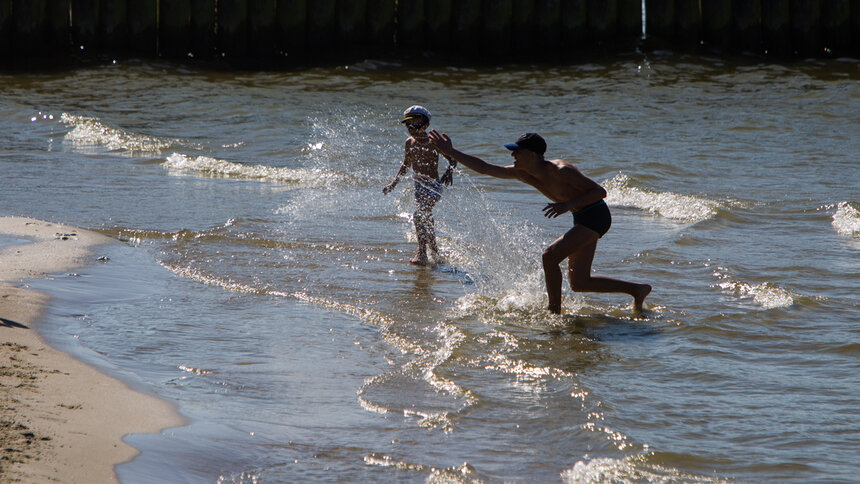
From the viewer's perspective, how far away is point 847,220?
9648 mm

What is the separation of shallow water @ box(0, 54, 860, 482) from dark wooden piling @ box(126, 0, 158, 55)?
19.4 feet

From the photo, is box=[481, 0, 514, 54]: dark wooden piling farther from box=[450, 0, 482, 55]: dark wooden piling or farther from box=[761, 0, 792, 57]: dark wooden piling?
box=[761, 0, 792, 57]: dark wooden piling

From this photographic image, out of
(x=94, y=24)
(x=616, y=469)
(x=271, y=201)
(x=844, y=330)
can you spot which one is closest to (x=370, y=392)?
(x=616, y=469)

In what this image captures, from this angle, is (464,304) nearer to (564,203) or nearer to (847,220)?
(564,203)

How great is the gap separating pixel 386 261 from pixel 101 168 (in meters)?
6.28

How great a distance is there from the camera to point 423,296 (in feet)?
24.4

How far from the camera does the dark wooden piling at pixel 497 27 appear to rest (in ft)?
70.4

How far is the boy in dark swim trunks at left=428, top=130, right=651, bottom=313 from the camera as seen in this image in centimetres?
652

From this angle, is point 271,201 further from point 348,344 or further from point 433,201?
point 348,344

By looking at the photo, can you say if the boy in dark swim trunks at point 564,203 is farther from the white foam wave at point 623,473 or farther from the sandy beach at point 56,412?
the sandy beach at point 56,412

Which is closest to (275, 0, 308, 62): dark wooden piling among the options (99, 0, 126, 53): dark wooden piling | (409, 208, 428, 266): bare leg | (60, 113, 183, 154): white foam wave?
(99, 0, 126, 53): dark wooden piling

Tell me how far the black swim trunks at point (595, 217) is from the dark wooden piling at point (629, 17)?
617 inches

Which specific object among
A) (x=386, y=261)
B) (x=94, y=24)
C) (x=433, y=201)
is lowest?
(x=386, y=261)

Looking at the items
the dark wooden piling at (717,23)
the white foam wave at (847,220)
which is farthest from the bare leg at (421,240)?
the dark wooden piling at (717,23)
